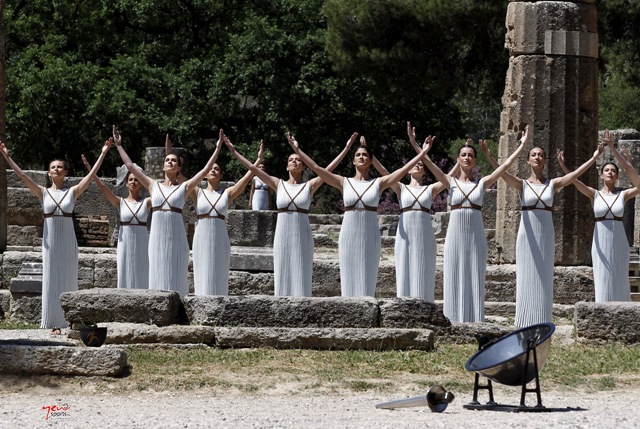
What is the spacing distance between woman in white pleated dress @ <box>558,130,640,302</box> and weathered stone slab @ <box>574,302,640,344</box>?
1.76 m

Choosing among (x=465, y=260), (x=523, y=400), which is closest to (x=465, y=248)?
(x=465, y=260)

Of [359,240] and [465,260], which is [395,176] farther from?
[465,260]

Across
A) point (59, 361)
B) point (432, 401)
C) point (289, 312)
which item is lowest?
point (432, 401)

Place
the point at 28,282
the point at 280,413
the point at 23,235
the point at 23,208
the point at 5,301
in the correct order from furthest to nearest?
the point at 23,208, the point at 23,235, the point at 5,301, the point at 28,282, the point at 280,413

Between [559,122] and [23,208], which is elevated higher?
[559,122]

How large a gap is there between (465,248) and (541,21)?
4165 mm

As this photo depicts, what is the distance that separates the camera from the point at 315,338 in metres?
12.0

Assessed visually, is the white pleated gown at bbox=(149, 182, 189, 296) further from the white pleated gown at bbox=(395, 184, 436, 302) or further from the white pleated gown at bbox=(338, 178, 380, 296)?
the white pleated gown at bbox=(395, 184, 436, 302)

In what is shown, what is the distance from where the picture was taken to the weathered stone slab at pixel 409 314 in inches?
484

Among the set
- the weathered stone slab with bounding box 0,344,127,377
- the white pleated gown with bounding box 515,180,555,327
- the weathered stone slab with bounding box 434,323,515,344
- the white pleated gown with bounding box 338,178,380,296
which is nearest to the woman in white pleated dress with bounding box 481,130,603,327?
the white pleated gown with bounding box 515,180,555,327

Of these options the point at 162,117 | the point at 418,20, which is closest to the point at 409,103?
the point at 418,20

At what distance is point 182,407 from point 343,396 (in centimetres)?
128

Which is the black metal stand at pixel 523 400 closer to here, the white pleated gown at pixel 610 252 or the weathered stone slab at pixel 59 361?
the weathered stone slab at pixel 59 361

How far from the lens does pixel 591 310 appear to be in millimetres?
12805
